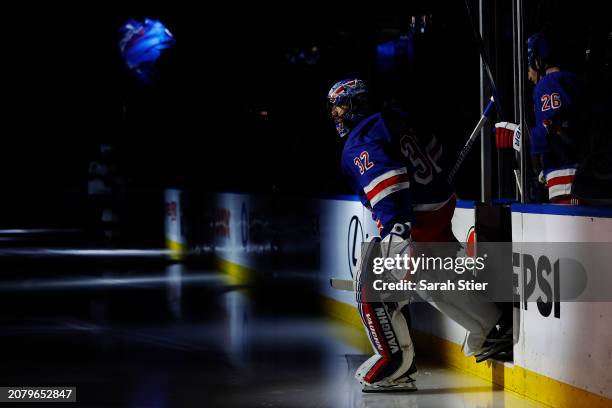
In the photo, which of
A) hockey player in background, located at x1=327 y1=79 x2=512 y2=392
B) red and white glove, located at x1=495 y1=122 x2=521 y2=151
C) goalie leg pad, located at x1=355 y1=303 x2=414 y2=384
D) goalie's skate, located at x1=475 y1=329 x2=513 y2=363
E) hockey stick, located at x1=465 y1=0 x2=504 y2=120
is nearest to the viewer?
hockey player in background, located at x1=327 y1=79 x2=512 y2=392

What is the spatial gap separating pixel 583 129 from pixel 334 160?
9291 millimetres

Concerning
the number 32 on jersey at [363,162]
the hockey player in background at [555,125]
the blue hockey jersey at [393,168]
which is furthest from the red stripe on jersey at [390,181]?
the hockey player in background at [555,125]

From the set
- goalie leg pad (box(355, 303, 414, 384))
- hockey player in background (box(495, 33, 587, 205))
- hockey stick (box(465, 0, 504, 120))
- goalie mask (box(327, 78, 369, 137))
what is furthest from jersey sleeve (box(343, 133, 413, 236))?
hockey stick (box(465, 0, 504, 120))

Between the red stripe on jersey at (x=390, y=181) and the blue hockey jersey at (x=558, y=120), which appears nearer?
the red stripe on jersey at (x=390, y=181)

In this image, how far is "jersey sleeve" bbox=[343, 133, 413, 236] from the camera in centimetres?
679

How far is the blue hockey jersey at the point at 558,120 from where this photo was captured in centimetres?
714

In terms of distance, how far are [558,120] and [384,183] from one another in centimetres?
125

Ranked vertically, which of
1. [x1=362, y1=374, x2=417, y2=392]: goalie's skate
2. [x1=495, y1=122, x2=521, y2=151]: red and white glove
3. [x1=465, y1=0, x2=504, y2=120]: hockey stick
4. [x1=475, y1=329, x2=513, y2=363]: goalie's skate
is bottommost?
[x1=362, y1=374, x2=417, y2=392]: goalie's skate

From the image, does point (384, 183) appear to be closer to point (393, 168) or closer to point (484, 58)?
point (393, 168)

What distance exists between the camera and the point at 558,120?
283 inches

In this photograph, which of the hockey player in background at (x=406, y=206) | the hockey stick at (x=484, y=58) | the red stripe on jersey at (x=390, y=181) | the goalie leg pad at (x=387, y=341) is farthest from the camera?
the hockey stick at (x=484, y=58)

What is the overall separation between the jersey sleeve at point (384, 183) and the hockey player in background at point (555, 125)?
98 centimetres

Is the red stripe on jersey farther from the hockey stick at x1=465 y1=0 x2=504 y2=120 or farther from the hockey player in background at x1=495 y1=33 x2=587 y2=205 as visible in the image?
the hockey stick at x1=465 y1=0 x2=504 y2=120

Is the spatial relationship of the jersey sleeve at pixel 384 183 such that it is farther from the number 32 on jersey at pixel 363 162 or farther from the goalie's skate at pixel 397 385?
the goalie's skate at pixel 397 385
